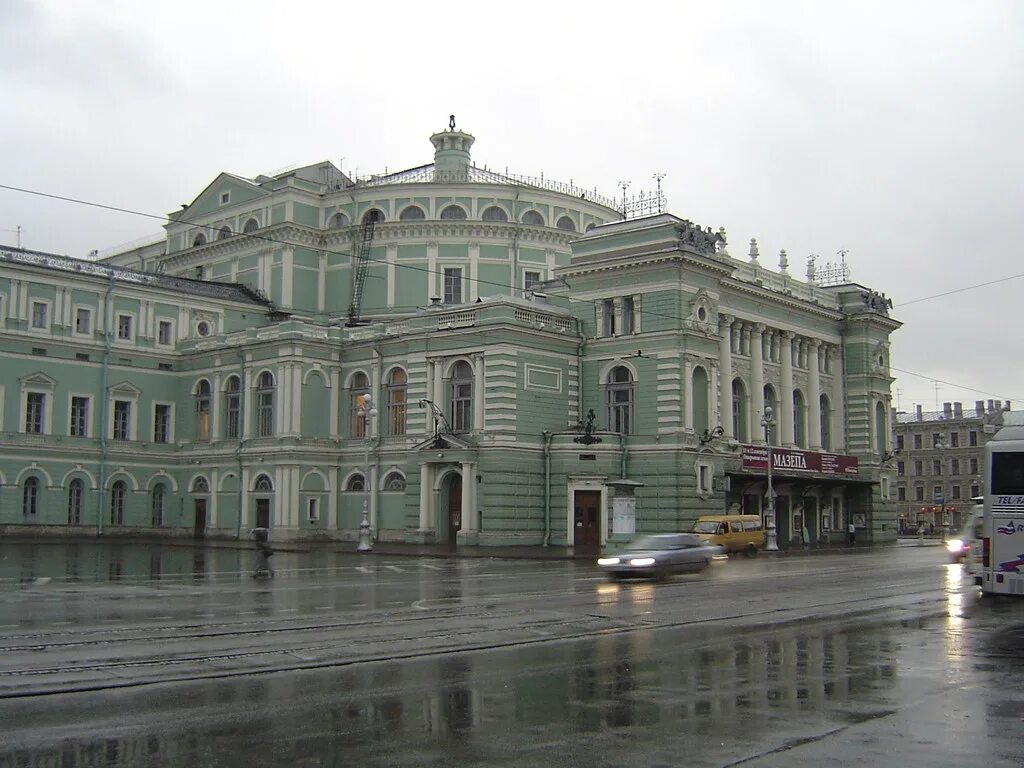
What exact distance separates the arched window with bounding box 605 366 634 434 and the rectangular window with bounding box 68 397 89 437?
2945 centimetres

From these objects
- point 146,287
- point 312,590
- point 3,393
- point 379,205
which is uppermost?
point 379,205

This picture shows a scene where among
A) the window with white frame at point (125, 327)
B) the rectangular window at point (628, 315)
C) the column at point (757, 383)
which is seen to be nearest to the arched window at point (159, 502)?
the window with white frame at point (125, 327)

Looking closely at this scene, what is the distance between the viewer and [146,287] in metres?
63.7

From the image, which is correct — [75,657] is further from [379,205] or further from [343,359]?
[379,205]

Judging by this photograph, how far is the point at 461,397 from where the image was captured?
54438mm

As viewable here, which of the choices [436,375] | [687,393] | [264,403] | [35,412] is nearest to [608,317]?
[687,393]

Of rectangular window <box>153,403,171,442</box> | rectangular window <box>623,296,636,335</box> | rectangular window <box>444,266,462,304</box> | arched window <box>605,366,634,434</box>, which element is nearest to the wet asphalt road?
arched window <box>605,366,634,434</box>

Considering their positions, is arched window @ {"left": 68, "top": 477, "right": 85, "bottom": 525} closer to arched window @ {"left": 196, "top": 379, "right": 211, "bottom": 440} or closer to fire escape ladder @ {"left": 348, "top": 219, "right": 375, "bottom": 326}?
→ arched window @ {"left": 196, "top": 379, "right": 211, "bottom": 440}

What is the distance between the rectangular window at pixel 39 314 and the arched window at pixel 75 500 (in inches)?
342

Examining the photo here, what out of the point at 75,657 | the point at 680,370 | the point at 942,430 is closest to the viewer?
the point at 75,657

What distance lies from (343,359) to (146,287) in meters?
13.3

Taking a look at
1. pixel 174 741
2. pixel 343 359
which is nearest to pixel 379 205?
pixel 343 359

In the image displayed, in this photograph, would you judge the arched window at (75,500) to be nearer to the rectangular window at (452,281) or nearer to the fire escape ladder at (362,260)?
the fire escape ladder at (362,260)

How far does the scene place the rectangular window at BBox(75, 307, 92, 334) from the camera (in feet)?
200
